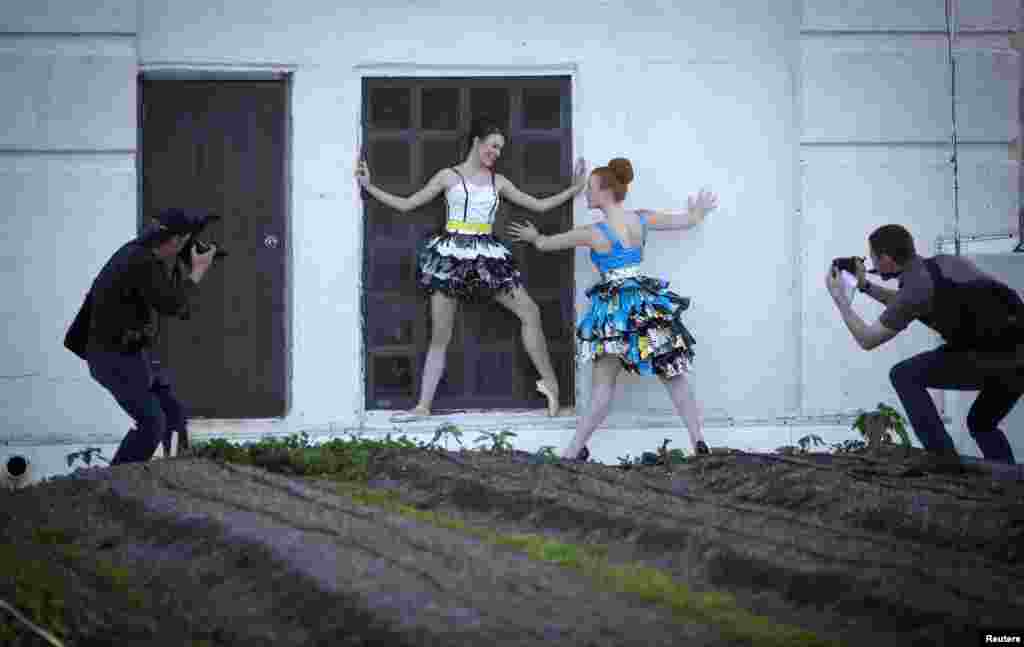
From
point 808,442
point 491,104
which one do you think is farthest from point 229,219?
point 808,442

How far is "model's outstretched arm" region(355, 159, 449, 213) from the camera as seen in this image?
10.3 m

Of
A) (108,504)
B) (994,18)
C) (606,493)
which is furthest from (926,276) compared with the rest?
(108,504)

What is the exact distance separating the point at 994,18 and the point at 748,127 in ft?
5.74

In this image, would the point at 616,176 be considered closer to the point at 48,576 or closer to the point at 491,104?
the point at 491,104

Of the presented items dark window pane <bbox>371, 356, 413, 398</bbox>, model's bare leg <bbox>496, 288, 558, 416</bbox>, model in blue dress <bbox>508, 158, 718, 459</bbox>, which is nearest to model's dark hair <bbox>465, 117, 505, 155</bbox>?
model in blue dress <bbox>508, 158, 718, 459</bbox>

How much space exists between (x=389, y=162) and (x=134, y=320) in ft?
8.31

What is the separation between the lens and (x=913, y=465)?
8484mm

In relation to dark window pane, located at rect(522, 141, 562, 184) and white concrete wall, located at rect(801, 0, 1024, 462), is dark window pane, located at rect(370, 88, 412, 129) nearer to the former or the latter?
dark window pane, located at rect(522, 141, 562, 184)

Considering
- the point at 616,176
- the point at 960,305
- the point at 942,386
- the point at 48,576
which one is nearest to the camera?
the point at 48,576

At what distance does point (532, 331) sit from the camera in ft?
34.1

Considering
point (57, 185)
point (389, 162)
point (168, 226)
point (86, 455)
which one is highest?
point (389, 162)

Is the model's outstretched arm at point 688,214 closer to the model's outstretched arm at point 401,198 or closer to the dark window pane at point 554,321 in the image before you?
the dark window pane at point 554,321

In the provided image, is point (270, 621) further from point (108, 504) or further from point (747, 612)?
point (108, 504)

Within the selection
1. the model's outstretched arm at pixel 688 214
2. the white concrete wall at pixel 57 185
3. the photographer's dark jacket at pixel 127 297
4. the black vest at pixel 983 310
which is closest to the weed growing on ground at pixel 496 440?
the model's outstretched arm at pixel 688 214
